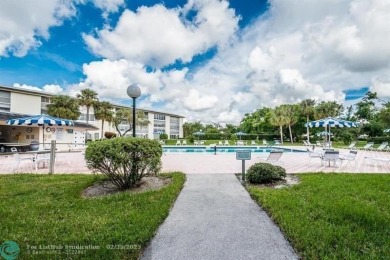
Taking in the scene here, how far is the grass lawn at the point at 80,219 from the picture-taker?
10.1ft

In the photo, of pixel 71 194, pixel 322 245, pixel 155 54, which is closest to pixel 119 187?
pixel 71 194

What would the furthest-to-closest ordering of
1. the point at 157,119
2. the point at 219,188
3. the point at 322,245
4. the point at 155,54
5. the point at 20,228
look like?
the point at 157,119, the point at 155,54, the point at 219,188, the point at 20,228, the point at 322,245

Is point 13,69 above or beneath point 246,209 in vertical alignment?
above

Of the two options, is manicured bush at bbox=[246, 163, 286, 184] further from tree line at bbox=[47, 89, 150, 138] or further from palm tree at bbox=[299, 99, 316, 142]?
palm tree at bbox=[299, 99, 316, 142]

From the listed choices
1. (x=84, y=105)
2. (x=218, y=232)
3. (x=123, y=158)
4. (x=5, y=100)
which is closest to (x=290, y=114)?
(x=84, y=105)

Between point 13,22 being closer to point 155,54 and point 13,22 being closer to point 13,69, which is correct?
point 155,54

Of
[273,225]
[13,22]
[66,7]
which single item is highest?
[66,7]

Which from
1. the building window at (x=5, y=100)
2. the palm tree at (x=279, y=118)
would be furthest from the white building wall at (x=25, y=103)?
the palm tree at (x=279, y=118)

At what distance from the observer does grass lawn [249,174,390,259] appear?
3.01 metres

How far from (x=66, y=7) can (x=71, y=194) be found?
10204 millimetres

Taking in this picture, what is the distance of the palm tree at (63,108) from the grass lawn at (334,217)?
31604 millimetres

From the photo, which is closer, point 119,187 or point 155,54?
point 119,187

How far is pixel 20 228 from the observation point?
369cm

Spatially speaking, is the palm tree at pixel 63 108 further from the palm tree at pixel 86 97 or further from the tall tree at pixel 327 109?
the tall tree at pixel 327 109
